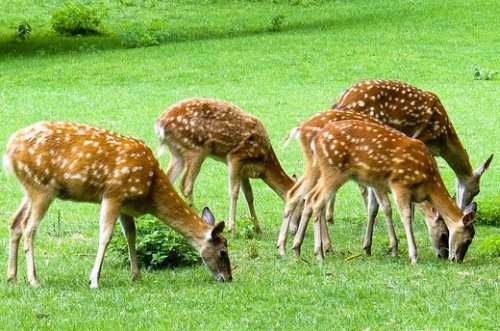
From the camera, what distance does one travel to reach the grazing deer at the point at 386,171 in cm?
1020

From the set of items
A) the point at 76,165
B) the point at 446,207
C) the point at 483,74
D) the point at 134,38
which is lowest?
the point at 134,38

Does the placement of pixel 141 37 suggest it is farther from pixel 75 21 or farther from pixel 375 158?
pixel 375 158

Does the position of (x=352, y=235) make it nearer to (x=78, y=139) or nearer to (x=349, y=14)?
(x=78, y=139)

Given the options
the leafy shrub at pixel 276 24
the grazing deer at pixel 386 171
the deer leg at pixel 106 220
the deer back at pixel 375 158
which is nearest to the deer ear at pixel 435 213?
the grazing deer at pixel 386 171

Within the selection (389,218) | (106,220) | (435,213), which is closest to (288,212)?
(389,218)

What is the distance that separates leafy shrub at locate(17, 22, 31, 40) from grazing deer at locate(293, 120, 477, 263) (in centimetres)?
2141

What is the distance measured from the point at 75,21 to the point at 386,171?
73.1ft

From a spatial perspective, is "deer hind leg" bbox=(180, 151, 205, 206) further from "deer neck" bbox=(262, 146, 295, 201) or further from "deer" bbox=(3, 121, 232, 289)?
"deer" bbox=(3, 121, 232, 289)

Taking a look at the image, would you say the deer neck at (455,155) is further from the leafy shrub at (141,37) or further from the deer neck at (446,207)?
the leafy shrub at (141,37)

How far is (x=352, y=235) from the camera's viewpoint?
39.5ft

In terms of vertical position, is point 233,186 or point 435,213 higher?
point 435,213

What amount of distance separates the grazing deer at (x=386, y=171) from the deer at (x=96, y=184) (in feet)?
5.19

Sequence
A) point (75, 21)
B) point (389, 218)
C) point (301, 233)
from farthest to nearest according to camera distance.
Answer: point (75, 21) → point (389, 218) → point (301, 233)

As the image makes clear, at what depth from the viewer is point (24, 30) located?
30312 mm
